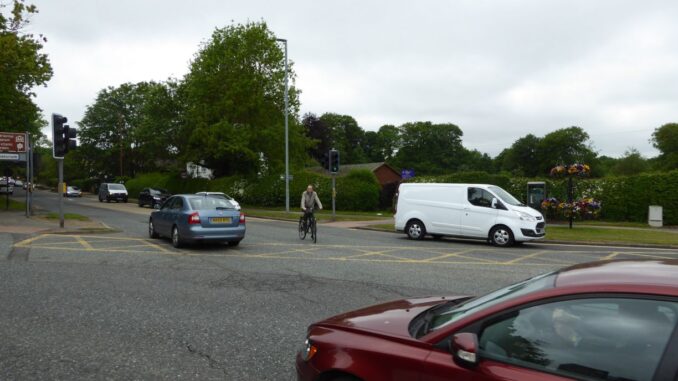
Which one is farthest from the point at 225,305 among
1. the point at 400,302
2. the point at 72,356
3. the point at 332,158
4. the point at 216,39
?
the point at 216,39

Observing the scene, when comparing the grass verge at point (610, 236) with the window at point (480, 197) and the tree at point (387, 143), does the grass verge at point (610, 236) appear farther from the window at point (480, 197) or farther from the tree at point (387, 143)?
the tree at point (387, 143)

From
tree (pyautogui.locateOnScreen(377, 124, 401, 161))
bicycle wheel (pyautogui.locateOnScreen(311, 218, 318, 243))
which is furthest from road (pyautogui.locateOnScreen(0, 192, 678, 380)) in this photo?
tree (pyautogui.locateOnScreen(377, 124, 401, 161))

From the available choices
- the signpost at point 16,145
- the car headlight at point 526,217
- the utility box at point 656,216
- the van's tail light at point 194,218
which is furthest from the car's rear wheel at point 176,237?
the utility box at point 656,216

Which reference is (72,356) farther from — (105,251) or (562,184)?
(562,184)

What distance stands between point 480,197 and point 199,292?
1066 centimetres

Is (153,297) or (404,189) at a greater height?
(404,189)

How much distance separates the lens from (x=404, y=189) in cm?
1761

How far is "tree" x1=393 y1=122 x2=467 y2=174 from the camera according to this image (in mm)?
85500

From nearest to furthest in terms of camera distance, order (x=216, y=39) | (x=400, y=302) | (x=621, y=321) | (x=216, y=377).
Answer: (x=621, y=321), (x=400, y=302), (x=216, y=377), (x=216, y=39)

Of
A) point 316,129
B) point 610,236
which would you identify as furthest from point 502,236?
point 316,129

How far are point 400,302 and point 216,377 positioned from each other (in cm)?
175

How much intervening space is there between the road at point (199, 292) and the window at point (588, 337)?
2.39 meters

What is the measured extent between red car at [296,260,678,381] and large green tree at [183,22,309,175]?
36.0 metres

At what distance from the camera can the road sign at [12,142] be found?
2410 centimetres
